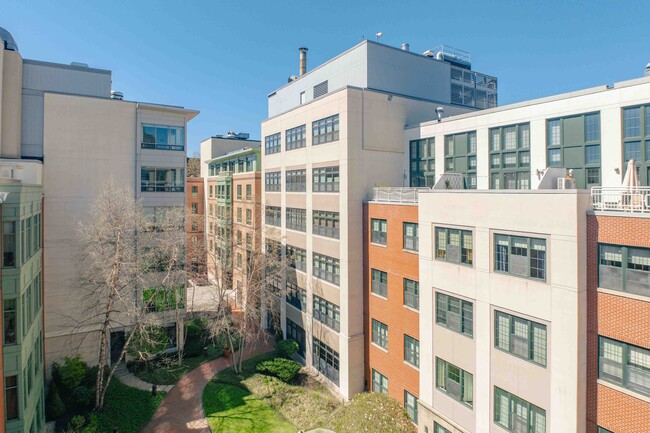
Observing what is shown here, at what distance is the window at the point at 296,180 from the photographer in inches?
1235

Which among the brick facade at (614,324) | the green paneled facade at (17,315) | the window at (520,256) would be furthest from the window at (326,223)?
the green paneled facade at (17,315)

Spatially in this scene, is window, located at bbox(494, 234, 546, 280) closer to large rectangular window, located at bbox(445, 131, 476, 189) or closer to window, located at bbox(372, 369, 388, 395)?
large rectangular window, located at bbox(445, 131, 476, 189)

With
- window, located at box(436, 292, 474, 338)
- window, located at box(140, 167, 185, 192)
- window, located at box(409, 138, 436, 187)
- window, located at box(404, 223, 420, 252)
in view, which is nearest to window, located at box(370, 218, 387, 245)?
window, located at box(404, 223, 420, 252)

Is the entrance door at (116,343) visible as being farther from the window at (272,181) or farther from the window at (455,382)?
the window at (455,382)

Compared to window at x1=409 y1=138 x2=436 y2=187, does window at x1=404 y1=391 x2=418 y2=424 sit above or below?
below

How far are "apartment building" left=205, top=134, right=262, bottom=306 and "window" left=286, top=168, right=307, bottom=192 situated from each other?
6633 mm

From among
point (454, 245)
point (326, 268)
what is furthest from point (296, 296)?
point (454, 245)

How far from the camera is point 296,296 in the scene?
32938mm

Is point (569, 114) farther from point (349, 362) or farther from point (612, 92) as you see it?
point (349, 362)

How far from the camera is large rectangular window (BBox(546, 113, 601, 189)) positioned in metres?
19.1

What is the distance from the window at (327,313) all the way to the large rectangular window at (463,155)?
42.3ft

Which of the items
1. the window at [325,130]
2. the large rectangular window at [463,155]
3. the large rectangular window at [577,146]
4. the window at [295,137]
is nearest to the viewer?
the large rectangular window at [577,146]

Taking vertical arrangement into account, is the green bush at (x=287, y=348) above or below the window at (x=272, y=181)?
below

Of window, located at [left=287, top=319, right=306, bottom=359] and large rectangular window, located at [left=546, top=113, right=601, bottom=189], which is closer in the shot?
large rectangular window, located at [left=546, top=113, right=601, bottom=189]
